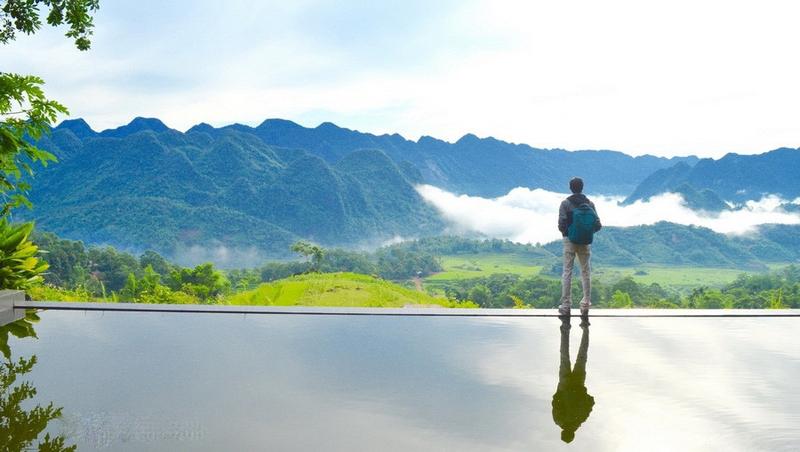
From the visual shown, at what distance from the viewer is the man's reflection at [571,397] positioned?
14.3ft

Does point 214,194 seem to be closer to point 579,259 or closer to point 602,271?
point 602,271

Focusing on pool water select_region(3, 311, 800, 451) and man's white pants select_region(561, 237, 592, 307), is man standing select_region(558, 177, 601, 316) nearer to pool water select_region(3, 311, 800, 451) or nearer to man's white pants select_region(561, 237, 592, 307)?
man's white pants select_region(561, 237, 592, 307)

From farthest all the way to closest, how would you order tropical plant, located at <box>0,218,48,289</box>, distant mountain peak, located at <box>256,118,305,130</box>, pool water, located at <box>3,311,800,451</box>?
distant mountain peak, located at <box>256,118,305,130</box>, tropical plant, located at <box>0,218,48,289</box>, pool water, located at <box>3,311,800,451</box>

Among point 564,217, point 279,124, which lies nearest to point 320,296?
point 564,217

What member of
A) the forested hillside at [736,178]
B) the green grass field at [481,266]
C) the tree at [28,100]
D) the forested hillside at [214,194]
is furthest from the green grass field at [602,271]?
the tree at [28,100]

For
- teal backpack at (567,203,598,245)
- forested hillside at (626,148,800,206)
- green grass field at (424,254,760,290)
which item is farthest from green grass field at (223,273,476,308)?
forested hillside at (626,148,800,206)

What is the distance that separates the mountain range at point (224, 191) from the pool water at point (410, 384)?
114 metres

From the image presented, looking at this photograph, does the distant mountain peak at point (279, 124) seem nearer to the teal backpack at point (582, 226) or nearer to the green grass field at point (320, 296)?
the green grass field at point (320, 296)

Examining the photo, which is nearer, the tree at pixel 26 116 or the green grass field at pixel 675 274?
the tree at pixel 26 116

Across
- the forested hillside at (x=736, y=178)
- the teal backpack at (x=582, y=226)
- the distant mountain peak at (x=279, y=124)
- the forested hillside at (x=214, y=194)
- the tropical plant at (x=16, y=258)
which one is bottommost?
the tropical plant at (x=16, y=258)

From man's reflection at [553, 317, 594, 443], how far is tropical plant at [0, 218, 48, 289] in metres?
6.86

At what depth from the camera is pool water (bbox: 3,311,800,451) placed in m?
4.11

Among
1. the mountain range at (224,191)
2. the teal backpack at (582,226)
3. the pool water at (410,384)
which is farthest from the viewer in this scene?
the mountain range at (224,191)

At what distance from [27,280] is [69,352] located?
3417 millimetres
